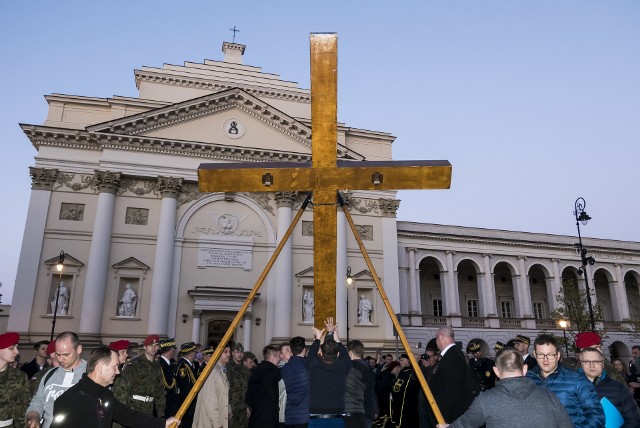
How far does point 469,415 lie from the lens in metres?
3.53

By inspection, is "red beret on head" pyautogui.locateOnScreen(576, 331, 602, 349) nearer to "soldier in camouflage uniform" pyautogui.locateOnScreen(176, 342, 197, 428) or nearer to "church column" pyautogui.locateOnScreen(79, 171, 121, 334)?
"soldier in camouflage uniform" pyautogui.locateOnScreen(176, 342, 197, 428)

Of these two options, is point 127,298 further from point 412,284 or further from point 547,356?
point 547,356

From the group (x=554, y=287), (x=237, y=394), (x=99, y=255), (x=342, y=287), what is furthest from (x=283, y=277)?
(x=554, y=287)

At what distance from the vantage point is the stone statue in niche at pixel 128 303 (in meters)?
23.7

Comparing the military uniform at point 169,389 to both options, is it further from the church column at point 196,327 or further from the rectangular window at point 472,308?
the rectangular window at point 472,308

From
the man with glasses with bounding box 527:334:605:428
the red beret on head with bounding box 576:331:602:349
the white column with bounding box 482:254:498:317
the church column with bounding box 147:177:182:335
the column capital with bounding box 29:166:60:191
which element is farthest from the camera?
the white column with bounding box 482:254:498:317

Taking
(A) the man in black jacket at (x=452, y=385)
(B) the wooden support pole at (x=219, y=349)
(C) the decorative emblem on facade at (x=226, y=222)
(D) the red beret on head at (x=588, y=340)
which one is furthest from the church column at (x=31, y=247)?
(D) the red beret on head at (x=588, y=340)

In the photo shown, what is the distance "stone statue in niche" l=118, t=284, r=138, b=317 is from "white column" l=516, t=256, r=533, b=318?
2597cm

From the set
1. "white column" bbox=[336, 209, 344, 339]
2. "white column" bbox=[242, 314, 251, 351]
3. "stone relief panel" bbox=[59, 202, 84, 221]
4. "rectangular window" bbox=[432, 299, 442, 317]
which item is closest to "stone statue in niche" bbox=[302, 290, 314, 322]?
"white column" bbox=[336, 209, 344, 339]

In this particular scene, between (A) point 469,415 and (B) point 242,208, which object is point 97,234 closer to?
(B) point 242,208

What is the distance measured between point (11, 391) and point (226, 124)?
2396cm

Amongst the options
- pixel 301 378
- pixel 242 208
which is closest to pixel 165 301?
pixel 242 208

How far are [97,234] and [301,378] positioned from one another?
19926 millimetres

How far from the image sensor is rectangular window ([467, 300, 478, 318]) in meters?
35.9
